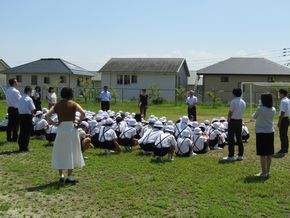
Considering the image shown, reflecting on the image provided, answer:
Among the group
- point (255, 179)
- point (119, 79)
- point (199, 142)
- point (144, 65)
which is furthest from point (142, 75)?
point (255, 179)

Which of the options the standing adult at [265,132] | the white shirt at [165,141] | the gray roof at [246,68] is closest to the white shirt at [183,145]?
the white shirt at [165,141]

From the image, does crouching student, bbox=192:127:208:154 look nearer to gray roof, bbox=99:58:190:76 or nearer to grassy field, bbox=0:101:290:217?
grassy field, bbox=0:101:290:217

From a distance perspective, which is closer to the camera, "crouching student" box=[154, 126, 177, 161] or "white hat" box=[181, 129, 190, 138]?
"crouching student" box=[154, 126, 177, 161]

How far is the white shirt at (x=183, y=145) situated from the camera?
35.8ft

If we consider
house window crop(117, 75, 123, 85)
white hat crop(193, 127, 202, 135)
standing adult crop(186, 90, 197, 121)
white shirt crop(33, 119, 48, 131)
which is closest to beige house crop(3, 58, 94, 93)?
house window crop(117, 75, 123, 85)

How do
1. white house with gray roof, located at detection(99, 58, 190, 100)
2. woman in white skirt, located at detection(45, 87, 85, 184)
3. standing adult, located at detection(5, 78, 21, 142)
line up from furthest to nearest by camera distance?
white house with gray roof, located at detection(99, 58, 190, 100) → standing adult, located at detection(5, 78, 21, 142) → woman in white skirt, located at detection(45, 87, 85, 184)

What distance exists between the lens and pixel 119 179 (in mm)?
8352

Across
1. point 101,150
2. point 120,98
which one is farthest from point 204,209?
point 120,98

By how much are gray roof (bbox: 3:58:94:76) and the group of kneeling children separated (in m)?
36.3

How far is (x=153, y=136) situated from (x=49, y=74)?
40.4 metres

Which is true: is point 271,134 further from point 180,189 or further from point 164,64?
point 164,64

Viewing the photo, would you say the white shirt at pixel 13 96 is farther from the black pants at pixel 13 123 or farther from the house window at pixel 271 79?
the house window at pixel 271 79

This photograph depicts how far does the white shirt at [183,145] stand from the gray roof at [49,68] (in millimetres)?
38641

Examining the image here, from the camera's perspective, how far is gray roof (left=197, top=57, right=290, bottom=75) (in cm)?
4372
